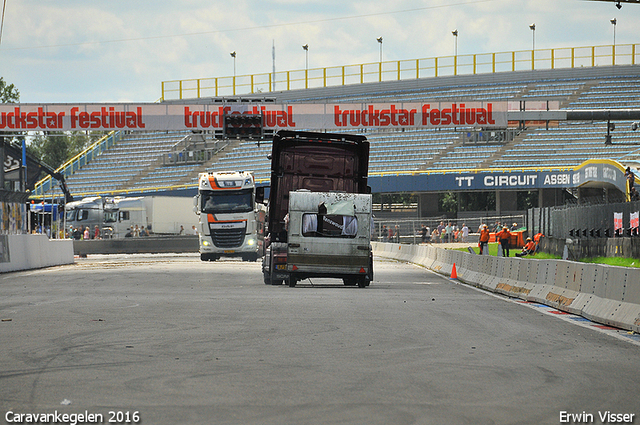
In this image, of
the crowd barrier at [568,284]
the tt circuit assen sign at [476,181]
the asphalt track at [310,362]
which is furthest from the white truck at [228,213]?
the tt circuit assen sign at [476,181]

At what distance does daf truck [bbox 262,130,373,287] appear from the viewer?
2159 centimetres

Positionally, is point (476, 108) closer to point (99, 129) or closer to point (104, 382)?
point (99, 129)

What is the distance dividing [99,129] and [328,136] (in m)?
22.8

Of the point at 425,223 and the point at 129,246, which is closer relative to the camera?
the point at 129,246

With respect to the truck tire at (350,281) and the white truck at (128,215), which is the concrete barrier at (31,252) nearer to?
the truck tire at (350,281)

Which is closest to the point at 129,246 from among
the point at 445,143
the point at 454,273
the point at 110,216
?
the point at 110,216

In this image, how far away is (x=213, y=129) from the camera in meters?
42.4

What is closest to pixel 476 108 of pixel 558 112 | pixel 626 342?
pixel 558 112

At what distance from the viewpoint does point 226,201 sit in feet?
122

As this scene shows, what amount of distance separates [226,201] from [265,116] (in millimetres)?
6586

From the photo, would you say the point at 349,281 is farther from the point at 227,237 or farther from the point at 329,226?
the point at 227,237

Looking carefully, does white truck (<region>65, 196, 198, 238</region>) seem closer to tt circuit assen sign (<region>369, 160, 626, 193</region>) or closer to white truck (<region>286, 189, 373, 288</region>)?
tt circuit assen sign (<region>369, 160, 626, 193</region>)

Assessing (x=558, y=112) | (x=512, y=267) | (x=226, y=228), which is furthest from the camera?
(x=558, y=112)

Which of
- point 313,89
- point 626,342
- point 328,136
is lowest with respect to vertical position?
point 626,342
